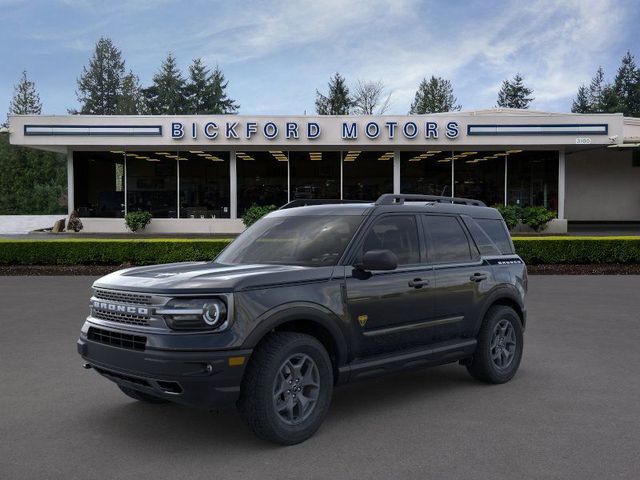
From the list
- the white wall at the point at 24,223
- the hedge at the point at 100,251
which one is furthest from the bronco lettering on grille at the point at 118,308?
the white wall at the point at 24,223

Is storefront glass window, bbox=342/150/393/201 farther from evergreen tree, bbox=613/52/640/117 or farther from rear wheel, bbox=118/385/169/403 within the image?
evergreen tree, bbox=613/52/640/117

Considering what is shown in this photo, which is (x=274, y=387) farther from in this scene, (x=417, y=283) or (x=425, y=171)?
(x=425, y=171)

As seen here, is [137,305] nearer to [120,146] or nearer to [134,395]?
[134,395]

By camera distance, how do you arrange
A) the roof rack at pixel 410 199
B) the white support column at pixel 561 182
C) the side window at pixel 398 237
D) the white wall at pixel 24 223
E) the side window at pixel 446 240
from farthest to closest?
the white wall at pixel 24 223 < the white support column at pixel 561 182 < the side window at pixel 446 240 < the roof rack at pixel 410 199 < the side window at pixel 398 237

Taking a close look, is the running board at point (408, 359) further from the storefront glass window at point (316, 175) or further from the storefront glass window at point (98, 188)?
the storefront glass window at point (98, 188)

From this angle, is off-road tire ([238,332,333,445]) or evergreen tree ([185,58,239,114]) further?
evergreen tree ([185,58,239,114])

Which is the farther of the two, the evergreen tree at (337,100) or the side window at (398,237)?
the evergreen tree at (337,100)

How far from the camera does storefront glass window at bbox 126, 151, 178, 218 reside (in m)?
30.4

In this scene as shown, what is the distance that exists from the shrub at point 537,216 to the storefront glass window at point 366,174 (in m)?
6.28

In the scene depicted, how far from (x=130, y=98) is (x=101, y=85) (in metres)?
8.23

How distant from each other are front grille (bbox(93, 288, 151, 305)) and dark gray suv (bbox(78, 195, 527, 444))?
13mm

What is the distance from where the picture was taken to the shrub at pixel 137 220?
2894 centimetres

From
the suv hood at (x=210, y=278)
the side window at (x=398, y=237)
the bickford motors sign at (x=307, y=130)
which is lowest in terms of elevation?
the suv hood at (x=210, y=278)

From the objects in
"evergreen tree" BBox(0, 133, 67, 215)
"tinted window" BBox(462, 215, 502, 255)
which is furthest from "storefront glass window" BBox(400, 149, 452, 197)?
"evergreen tree" BBox(0, 133, 67, 215)
